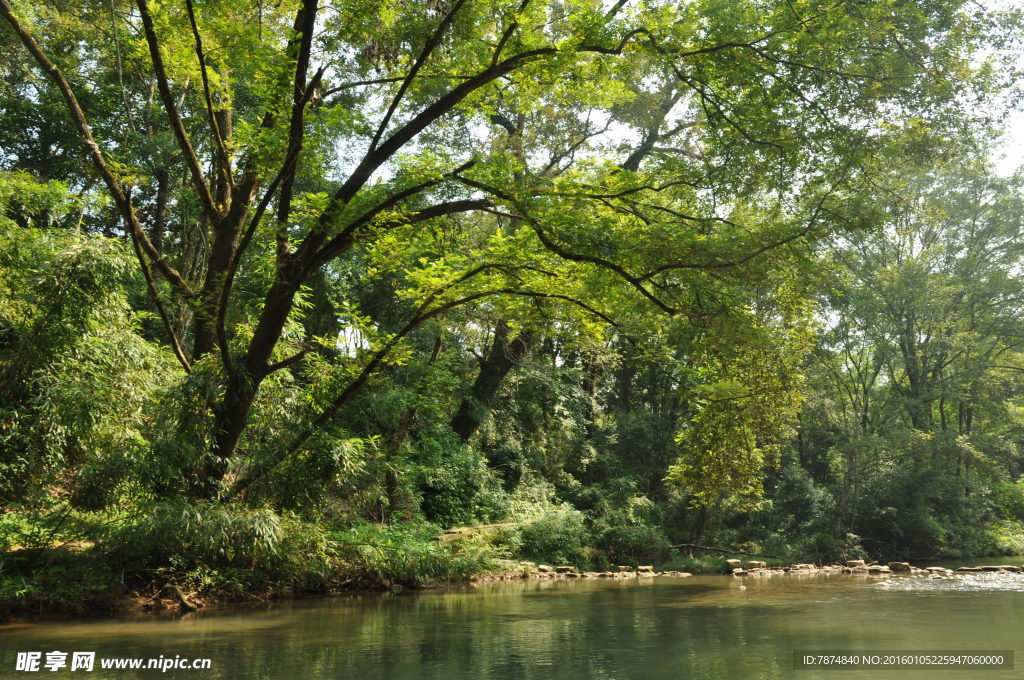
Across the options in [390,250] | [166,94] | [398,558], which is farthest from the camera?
[398,558]

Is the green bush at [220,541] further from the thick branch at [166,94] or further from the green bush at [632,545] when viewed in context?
the green bush at [632,545]

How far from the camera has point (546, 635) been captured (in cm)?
731

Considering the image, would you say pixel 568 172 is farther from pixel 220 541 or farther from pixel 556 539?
pixel 556 539

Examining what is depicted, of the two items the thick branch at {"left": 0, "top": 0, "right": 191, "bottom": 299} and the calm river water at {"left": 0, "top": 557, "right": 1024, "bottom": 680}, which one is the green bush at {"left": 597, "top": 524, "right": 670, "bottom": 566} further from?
the thick branch at {"left": 0, "top": 0, "right": 191, "bottom": 299}

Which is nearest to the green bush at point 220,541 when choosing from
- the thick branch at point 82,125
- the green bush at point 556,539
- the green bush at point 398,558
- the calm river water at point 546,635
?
the calm river water at point 546,635

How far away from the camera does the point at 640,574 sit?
16.8 metres

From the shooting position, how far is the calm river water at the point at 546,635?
17.8 feet

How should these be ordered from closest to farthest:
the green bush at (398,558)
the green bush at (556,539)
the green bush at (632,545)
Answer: the green bush at (398,558), the green bush at (556,539), the green bush at (632,545)

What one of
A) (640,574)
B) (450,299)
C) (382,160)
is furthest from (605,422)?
(382,160)

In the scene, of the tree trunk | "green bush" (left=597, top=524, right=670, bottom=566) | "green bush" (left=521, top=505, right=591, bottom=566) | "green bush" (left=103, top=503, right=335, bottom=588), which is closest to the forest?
"green bush" (left=103, top=503, right=335, bottom=588)

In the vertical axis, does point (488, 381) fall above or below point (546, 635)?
above

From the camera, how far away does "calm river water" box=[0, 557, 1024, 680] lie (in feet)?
17.8

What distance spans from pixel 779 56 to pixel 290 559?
9230mm

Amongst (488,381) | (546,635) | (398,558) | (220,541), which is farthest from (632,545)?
(220,541)
